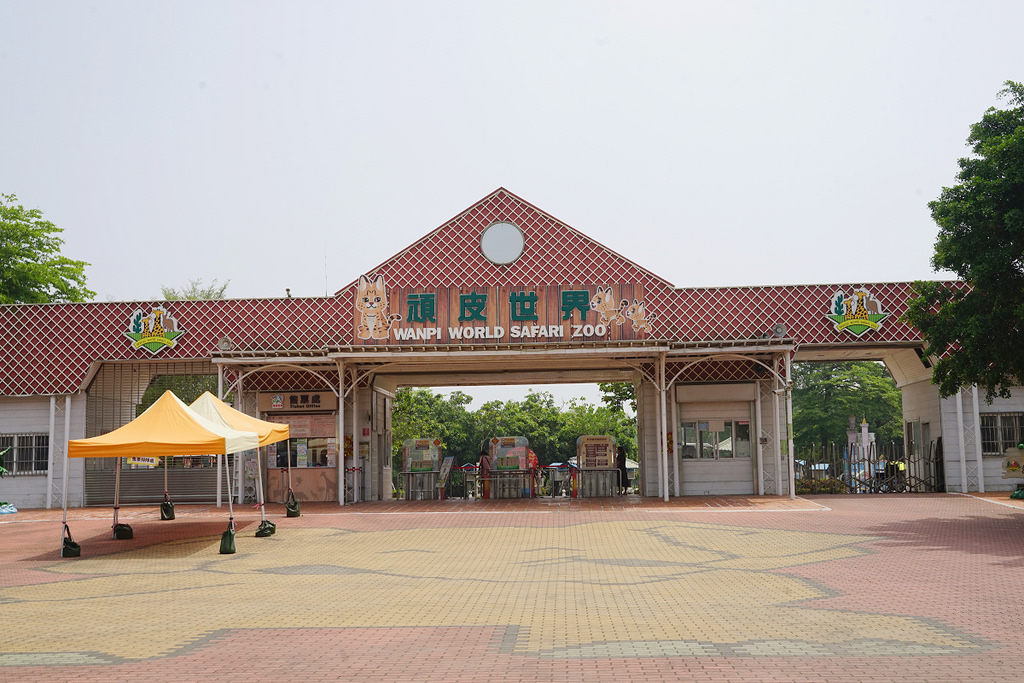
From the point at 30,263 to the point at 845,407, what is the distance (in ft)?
120

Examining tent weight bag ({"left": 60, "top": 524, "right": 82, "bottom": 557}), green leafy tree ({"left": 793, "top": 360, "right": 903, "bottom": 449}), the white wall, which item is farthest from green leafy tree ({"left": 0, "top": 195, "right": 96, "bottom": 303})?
green leafy tree ({"left": 793, "top": 360, "right": 903, "bottom": 449})

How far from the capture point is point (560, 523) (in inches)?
695

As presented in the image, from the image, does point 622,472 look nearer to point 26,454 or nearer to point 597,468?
point 597,468

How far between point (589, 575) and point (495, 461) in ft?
42.0

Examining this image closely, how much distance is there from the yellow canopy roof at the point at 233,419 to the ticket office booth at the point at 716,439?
33.6 ft

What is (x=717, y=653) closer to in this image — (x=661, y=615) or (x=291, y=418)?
(x=661, y=615)

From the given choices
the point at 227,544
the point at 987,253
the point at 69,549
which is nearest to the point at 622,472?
the point at 987,253

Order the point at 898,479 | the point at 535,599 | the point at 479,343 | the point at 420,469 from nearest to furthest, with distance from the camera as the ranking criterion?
the point at 535,599, the point at 479,343, the point at 898,479, the point at 420,469

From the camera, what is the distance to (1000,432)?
74.5 feet

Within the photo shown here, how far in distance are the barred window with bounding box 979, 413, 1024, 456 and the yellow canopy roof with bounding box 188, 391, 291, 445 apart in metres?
16.6

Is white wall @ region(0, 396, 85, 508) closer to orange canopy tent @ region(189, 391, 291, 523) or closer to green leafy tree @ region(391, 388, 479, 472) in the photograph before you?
orange canopy tent @ region(189, 391, 291, 523)

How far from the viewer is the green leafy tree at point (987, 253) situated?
1694 centimetres

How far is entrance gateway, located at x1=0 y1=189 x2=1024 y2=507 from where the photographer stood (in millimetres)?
22578

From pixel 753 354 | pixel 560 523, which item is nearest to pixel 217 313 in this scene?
pixel 560 523
